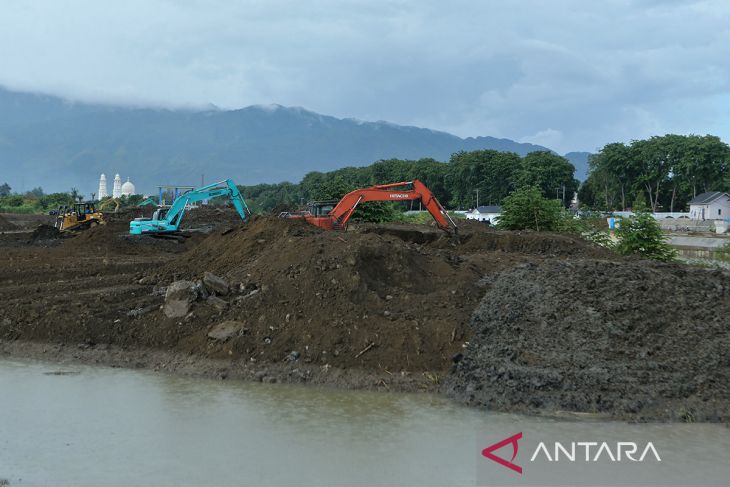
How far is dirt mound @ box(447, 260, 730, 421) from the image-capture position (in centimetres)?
843

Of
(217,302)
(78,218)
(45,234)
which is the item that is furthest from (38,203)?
(217,302)

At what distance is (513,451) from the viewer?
23.8ft

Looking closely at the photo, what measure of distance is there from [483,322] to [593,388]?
2.18 m

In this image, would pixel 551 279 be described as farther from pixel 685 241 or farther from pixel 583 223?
pixel 685 241

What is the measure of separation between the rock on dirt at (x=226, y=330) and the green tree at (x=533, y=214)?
16.9 meters

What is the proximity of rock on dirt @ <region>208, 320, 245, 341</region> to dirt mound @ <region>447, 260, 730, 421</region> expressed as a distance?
11.5 feet

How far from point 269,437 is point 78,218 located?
82.9ft

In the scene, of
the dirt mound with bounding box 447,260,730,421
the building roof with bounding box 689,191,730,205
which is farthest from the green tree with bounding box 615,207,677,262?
the building roof with bounding box 689,191,730,205

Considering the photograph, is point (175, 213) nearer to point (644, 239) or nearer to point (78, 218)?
point (78, 218)

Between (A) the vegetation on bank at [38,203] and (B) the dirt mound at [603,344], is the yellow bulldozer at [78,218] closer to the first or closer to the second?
(B) the dirt mound at [603,344]

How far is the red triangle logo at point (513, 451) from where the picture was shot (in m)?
6.86

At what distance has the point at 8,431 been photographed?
7.98 m

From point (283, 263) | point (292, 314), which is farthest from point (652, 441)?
point (283, 263)

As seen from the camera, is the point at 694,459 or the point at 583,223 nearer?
the point at 694,459
